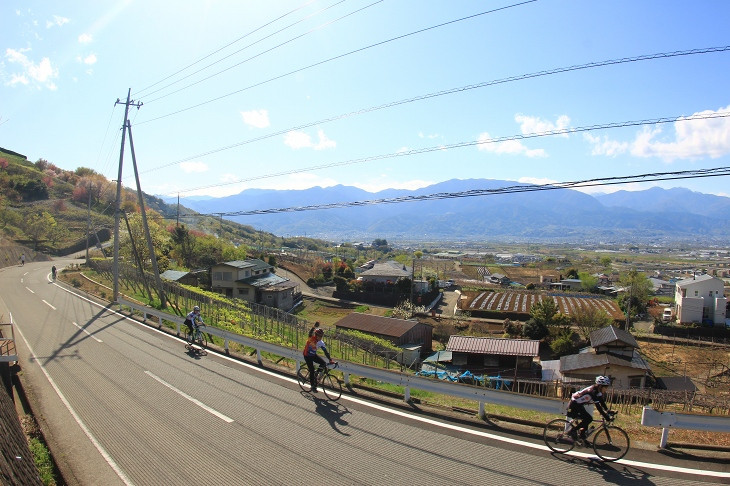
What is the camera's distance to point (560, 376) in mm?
26250

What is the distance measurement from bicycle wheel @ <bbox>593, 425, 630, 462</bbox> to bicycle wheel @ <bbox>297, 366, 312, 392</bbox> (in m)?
6.49

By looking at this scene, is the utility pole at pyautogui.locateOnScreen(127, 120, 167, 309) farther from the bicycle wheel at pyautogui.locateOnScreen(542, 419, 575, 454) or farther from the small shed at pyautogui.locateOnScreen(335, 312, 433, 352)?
the bicycle wheel at pyautogui.locateOnScreen(542, 419, 575, 454)

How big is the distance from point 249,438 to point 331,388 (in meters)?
2.95

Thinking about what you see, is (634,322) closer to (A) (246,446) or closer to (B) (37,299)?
(A) (246,446)

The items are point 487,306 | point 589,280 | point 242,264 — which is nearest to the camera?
point 242,264

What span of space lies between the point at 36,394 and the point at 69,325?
9.68 meters

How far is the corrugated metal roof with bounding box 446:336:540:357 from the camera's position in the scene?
27.9 metres

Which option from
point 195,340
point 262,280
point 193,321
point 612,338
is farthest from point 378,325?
point 193,321

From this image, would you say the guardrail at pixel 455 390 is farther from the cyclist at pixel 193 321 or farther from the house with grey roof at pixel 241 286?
the house with grey roof at pixel 241 286

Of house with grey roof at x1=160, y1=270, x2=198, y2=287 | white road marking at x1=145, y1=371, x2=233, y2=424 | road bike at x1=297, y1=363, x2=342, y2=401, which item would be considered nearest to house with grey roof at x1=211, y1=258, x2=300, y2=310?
house with grey roof at x1=160, y1=270, x2=198, y2=287

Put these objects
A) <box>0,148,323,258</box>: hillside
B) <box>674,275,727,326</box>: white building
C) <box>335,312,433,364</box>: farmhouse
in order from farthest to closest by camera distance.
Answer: <box>0,148,323,258</box>: hillside, <box>674,275,727,326</box>: white building, <box>335,312,433,364</box>: farmhouse

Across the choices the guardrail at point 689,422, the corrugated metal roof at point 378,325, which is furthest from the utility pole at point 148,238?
the guardrail at point 689,422

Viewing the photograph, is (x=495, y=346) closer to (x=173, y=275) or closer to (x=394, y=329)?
(x=394, y=329)

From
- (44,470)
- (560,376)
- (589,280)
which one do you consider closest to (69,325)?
(44,470)
